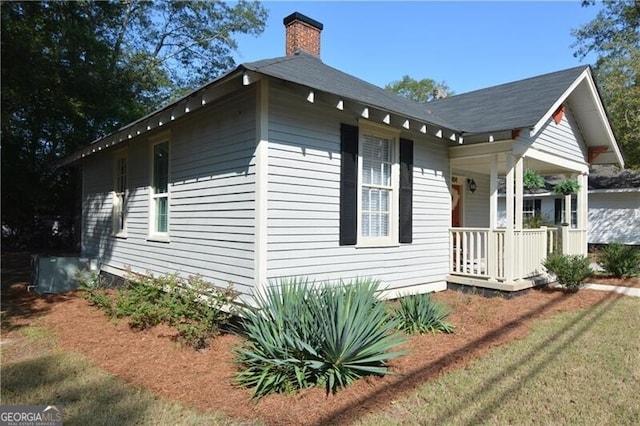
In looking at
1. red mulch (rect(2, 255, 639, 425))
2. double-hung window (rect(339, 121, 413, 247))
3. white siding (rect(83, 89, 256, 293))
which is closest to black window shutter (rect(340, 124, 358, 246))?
double-hung window (rect(339, 121, 413, 247))

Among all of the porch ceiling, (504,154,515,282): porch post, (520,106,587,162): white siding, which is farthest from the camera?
(520,106,587,162): white siding

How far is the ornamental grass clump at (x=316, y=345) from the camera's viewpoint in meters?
3.86

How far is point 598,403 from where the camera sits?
3.62 m

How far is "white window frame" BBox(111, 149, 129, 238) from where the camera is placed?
31.8 feet

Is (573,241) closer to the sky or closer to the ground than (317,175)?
closer to the ground

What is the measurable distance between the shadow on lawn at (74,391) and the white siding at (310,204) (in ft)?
6.97

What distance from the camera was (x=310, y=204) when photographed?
228 inches

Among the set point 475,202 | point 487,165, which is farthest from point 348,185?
point 475,202

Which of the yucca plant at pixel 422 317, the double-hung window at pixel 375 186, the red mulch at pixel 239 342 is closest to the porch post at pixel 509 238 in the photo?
the red mulch at pixel 239 342

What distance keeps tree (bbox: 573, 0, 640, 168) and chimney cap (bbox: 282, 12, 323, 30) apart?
12708mm

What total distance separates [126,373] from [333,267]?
3017 millimetres

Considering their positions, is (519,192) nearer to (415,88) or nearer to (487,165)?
(487,165)

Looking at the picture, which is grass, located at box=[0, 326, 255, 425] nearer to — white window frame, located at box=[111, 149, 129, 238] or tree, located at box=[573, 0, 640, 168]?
white window frame, located at box=[111, 149, 129, 238]

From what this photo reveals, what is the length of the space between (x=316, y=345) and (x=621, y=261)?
405 inches
